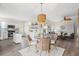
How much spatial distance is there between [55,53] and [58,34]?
14.7 inches

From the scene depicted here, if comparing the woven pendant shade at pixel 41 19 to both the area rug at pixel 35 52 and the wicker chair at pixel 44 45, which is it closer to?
the wicker chair at pixel 44 45

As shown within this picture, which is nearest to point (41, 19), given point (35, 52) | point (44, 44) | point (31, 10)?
point (31, 10)

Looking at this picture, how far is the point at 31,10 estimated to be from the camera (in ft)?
6.64

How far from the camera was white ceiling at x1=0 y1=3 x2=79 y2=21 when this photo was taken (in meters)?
2.00

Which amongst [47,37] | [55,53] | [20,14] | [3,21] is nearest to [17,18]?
[20,14]

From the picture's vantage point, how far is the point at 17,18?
202 cm

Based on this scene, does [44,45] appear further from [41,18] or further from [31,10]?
[31,10]

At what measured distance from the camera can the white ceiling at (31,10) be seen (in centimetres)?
200

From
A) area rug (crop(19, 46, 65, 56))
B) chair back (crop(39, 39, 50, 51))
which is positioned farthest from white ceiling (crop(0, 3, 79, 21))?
area rug (crop(19, 46, 65, 56))

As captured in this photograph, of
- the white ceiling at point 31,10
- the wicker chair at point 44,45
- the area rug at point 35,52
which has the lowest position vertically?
the area rug at point 35,52

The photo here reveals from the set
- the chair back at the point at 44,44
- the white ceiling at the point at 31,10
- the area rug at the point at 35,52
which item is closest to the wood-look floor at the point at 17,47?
the area rug at the point at 35,52

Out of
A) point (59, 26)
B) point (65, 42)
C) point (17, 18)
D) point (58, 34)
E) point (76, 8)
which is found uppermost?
point (76, 8)

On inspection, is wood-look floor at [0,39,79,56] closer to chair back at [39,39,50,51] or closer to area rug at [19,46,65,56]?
area rug at [19,46,65,56]

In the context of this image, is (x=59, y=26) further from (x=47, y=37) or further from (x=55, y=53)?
(x=55, y=53)
